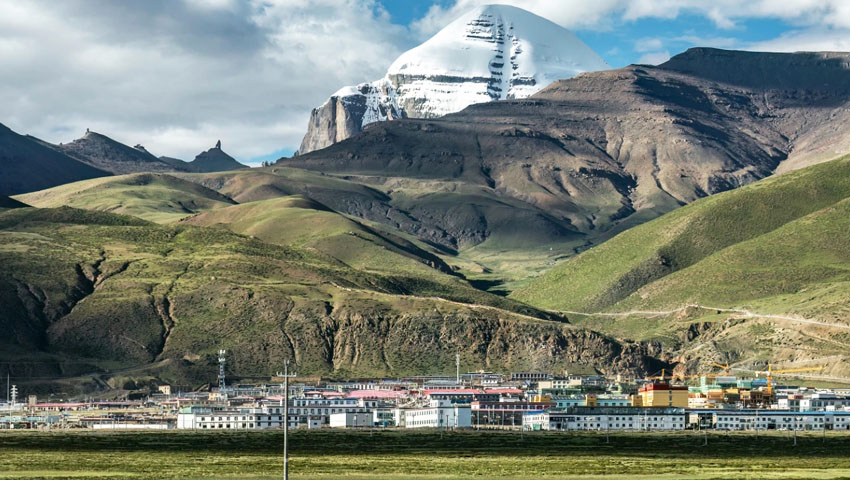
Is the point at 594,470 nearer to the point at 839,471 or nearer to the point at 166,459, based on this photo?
the point at 839,471

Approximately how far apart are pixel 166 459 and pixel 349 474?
26.7 m

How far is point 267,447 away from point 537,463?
40.5 m

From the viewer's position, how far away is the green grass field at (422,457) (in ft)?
432

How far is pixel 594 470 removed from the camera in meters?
136

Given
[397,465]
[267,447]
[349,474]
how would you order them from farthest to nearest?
[267,447]
[397,465]
[349,474]

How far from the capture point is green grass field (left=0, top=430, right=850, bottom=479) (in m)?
132

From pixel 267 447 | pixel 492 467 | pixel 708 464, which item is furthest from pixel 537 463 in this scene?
pixel 267 447

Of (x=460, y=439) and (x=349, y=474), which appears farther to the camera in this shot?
(x=460, y=439)

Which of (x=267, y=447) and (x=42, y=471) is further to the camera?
(x=267, y=447)

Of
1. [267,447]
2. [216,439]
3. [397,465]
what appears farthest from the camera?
[216,439]

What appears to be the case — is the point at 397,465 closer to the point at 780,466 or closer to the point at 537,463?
the point at 537,463

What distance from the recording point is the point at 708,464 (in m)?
146

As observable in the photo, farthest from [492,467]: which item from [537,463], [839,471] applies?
[839,471]

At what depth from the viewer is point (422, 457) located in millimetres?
155875
